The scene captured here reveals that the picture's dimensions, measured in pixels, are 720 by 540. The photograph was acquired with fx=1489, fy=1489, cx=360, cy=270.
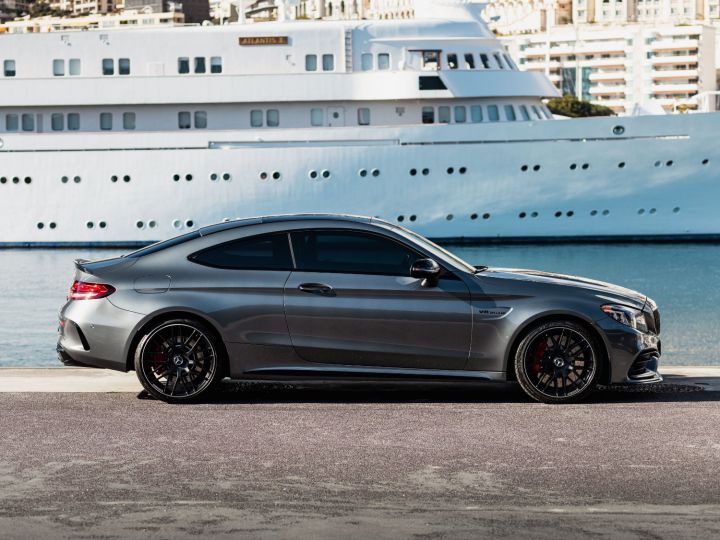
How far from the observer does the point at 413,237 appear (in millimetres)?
9969

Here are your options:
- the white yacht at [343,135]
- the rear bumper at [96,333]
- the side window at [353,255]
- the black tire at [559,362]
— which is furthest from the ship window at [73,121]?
the black tire at [559,362]

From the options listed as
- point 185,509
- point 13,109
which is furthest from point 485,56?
point 185,509

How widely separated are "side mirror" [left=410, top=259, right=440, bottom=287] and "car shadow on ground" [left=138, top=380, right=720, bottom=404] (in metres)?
0.69

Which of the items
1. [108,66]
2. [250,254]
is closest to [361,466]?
[250,254]

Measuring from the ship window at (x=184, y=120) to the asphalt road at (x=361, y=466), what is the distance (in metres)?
27.2

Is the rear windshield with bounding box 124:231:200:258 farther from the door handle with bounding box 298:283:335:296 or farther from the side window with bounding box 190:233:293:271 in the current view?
the door handle with bounding box 298:283:335:296

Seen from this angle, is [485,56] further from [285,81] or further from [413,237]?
[413,237]

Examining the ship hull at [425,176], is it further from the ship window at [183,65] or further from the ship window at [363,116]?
the ship window at [183,65]

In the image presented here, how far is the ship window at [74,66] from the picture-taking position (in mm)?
36344

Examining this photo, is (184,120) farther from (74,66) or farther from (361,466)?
(361,466)

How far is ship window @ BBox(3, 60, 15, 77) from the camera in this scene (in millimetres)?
36531

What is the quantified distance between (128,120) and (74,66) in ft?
6.09

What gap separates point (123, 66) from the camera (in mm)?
36469

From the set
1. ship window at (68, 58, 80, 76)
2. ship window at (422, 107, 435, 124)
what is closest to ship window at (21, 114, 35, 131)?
ship window at (68, 58, 80, 76)
